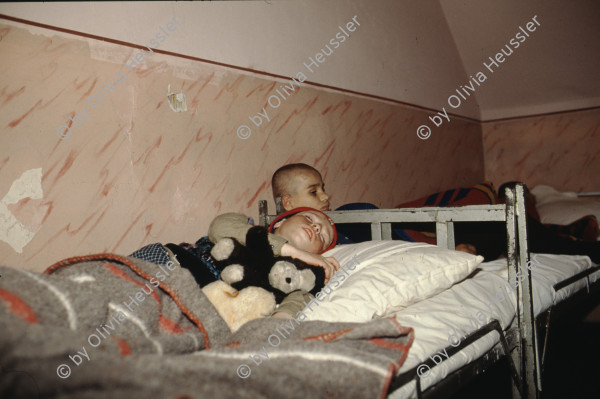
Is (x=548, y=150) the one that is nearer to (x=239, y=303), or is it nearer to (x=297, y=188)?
(x=297, y=188)

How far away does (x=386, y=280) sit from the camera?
40.9 inches

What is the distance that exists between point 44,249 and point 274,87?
1153mm

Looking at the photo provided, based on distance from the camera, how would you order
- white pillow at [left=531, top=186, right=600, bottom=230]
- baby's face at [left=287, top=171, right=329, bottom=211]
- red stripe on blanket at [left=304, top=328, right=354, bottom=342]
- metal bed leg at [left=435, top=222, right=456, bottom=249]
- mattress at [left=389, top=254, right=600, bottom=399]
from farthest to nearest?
1. white pillow at [left=531, top=186, right=600, bottom=230]
2. baby's face at [left=287, top=171, right=329, bottom=211]
3. metal bed leg at [left=435, top=222, right=456, bottom=249]
4. mattress at [left=389, top=254, right=600, bottom=399]
5. red stripe on blanket at [left=304, top=328, right=354, bottom=342]

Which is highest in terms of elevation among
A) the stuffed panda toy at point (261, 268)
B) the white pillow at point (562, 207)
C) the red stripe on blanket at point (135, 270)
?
the white pillow at point (562, 207)

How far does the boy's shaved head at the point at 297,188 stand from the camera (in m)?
1.79

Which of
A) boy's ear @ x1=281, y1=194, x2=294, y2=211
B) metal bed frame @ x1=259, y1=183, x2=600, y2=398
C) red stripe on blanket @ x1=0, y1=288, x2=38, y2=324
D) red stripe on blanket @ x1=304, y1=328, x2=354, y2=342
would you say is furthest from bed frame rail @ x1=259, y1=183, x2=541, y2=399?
red stripe on blanket @ x1=0, y1=288, x2=38, y2=324

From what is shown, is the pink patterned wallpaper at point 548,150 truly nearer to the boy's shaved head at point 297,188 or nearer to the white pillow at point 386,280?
the boy's shaved head at point 297,188

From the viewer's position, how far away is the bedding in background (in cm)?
256

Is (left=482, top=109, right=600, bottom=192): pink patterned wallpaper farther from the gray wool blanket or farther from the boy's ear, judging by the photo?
the gray wool blanket

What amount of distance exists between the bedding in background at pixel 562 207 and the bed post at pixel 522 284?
1.73 m

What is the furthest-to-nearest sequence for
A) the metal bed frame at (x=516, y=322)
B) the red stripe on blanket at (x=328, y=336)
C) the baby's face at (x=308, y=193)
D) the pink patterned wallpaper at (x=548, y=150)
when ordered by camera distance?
the pink patterned wallpaper at (x=548, y=150), the baby's face at (x=308, y=193), the metal bed frame at (x=516, y=322), the red stripe on blanket at (x=328, y=336)

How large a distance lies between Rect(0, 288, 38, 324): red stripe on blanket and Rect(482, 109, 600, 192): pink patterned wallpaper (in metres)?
3.66

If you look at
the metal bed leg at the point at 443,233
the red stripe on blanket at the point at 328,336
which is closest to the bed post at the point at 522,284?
the metal bed leg at the point at 443,233

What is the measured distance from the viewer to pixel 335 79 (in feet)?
7.34
